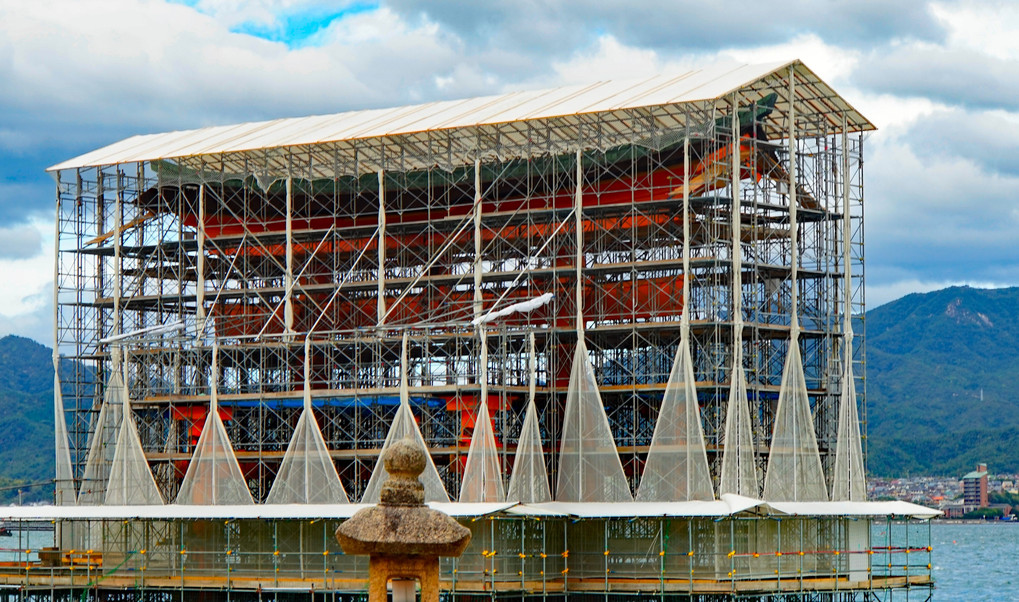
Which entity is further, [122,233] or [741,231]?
[122,233]

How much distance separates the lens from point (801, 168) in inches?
2660

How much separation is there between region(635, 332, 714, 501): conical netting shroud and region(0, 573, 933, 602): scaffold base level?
345cm

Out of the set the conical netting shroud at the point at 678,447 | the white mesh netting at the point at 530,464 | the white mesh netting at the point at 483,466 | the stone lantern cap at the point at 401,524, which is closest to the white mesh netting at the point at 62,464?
the white mesh netting at the point at 483,466

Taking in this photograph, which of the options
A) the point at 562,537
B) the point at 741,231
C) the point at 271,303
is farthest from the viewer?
the point at 271,303

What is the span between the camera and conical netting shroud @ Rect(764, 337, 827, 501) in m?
61.9

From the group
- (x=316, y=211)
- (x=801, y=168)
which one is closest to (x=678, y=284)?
(x=801, y=168)

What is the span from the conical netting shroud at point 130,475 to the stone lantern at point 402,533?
38645mm

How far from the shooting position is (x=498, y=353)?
6294cm

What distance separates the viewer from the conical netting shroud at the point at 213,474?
64.0 meters

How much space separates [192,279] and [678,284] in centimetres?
2283

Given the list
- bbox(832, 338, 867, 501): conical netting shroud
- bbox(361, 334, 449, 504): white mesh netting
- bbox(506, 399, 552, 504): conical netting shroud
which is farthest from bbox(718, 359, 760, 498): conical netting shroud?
bbox(361, 334, 449, 504): white mesh netting

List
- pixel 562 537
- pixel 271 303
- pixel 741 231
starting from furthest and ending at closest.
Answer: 1. pixel 271 303
2. pixel 741 231
3. pixel 562 537

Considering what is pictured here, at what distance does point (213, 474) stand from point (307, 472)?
14.7 feet

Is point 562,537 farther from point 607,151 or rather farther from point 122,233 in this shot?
point 122,233
